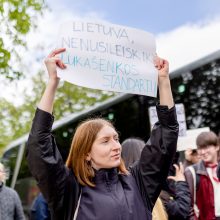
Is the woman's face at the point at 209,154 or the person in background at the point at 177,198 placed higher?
the woman's face at the point at 209,154

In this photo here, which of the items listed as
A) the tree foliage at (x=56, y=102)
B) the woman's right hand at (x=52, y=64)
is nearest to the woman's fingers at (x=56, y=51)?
the woman's right hand at (x=52, y=64)

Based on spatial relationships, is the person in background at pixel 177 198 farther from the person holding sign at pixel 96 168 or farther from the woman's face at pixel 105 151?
the woman's face at pixel 105 151

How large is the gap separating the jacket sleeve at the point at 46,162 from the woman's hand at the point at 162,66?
725mm

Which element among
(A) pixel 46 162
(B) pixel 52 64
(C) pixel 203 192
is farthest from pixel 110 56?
(C) pixel 203 192

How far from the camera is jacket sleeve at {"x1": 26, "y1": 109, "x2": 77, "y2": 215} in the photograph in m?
2.48

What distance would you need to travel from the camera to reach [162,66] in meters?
2.98

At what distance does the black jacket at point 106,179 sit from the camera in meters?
2.49

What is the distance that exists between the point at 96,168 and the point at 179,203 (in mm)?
1563

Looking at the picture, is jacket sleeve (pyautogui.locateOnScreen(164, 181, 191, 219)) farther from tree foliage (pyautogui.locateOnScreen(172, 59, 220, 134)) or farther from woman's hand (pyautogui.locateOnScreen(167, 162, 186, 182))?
tree foliage (pyautogui.locateOnScreen(172, 59, 220, 134))

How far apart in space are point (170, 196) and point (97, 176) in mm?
1679

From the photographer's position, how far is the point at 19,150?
15.6m

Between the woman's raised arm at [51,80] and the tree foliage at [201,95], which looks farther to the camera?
the tree foliage at [201,95]

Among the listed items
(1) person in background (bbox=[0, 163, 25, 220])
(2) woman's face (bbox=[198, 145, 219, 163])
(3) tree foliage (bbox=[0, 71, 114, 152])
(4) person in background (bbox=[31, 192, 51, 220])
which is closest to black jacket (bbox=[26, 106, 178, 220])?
(2) woman's face (bbox=[198, 145, 219, 163])

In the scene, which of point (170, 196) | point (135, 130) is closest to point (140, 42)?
point (170, 196)
